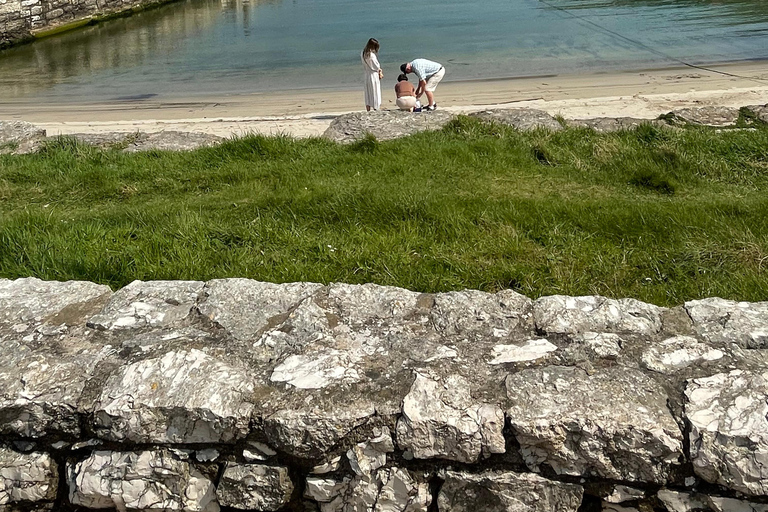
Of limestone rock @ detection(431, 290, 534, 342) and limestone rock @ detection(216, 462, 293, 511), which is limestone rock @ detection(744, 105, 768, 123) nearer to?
limestone rock @ detection(431, 290, 534, 342)

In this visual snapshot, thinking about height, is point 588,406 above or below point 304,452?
above

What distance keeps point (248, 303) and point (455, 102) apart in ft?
39.5

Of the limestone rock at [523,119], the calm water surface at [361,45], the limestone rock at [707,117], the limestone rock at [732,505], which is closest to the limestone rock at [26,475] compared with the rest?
the limestone rock at [732,505]

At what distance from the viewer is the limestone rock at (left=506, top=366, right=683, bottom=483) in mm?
2074

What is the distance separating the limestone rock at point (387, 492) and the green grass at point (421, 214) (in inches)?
60.3

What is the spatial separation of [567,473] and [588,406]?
0.22 meters

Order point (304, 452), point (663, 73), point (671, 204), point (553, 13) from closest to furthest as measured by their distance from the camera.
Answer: point (304, 452) → point (671, 204) → point (663, 73) → point (553, 13)

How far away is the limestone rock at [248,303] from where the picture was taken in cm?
270

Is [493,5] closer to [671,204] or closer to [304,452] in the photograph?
[671,204]

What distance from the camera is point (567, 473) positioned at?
7.07ft

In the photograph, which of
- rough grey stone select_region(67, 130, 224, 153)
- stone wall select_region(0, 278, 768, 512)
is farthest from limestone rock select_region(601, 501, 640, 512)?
rough grey stone select_region(67, 130, 224, 153)

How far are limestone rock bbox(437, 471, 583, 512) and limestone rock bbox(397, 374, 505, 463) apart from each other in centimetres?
8

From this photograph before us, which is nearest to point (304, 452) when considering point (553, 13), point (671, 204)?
point (671, 204)

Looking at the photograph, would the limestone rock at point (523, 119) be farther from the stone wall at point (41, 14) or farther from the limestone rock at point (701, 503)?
the stone wall at point (41, 14)
